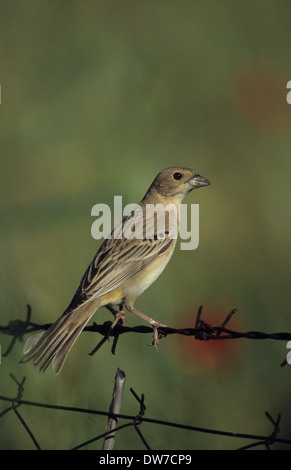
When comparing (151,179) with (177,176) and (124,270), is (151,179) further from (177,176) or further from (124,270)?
(124,270)

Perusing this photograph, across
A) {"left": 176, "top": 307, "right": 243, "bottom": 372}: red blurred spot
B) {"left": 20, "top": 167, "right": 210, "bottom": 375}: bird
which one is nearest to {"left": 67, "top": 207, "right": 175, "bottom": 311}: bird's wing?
{"left": 20, "top": 167, "right": 210, "bottom": 375}: bird

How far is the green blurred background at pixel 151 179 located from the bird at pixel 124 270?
421mm

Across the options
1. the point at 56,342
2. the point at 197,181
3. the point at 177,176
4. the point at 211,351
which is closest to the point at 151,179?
the point at 177,176

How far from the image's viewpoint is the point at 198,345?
5.34 meters

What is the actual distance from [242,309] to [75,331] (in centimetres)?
216

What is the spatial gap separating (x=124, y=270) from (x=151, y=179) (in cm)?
177

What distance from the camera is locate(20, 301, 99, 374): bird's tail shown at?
4074mm

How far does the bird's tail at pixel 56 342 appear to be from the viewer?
407 centimetres

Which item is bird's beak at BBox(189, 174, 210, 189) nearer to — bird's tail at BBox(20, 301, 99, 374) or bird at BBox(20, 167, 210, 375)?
bird at BBox(20, 167, 210, 375)

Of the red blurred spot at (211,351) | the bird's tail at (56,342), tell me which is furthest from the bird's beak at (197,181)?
the bird's tail at (56,342)

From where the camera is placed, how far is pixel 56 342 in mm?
4141

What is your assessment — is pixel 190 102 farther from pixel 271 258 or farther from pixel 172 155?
pixel 271 258
